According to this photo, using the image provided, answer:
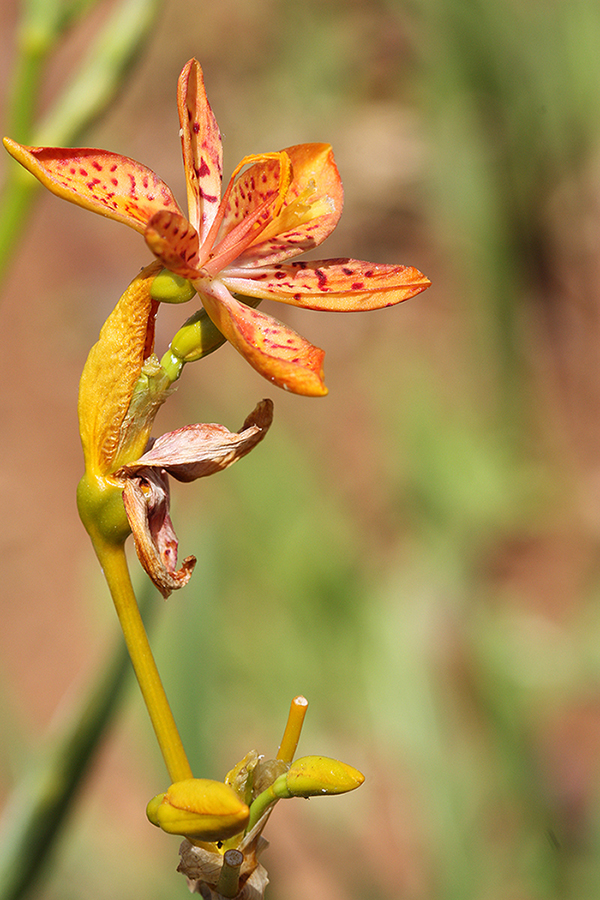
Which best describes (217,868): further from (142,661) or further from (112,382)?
(112,382)

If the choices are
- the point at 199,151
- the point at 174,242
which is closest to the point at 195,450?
the point at 174,242

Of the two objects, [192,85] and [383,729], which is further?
[383,729]

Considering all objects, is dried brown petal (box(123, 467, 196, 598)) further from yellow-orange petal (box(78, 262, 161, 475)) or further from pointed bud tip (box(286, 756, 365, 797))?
pointed bud tip (box(286, 756, 365, 797))

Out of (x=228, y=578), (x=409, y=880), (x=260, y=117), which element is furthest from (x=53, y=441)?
(x=409, y=880)

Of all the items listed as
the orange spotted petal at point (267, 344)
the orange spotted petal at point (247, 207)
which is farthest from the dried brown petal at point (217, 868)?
the orange spotted petal at point (247, 207)

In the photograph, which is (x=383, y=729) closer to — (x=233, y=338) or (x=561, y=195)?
(x=233, y=338)

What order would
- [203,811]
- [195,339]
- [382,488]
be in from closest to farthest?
1. [203,811]
2. [195,339]
3. [382,488]
